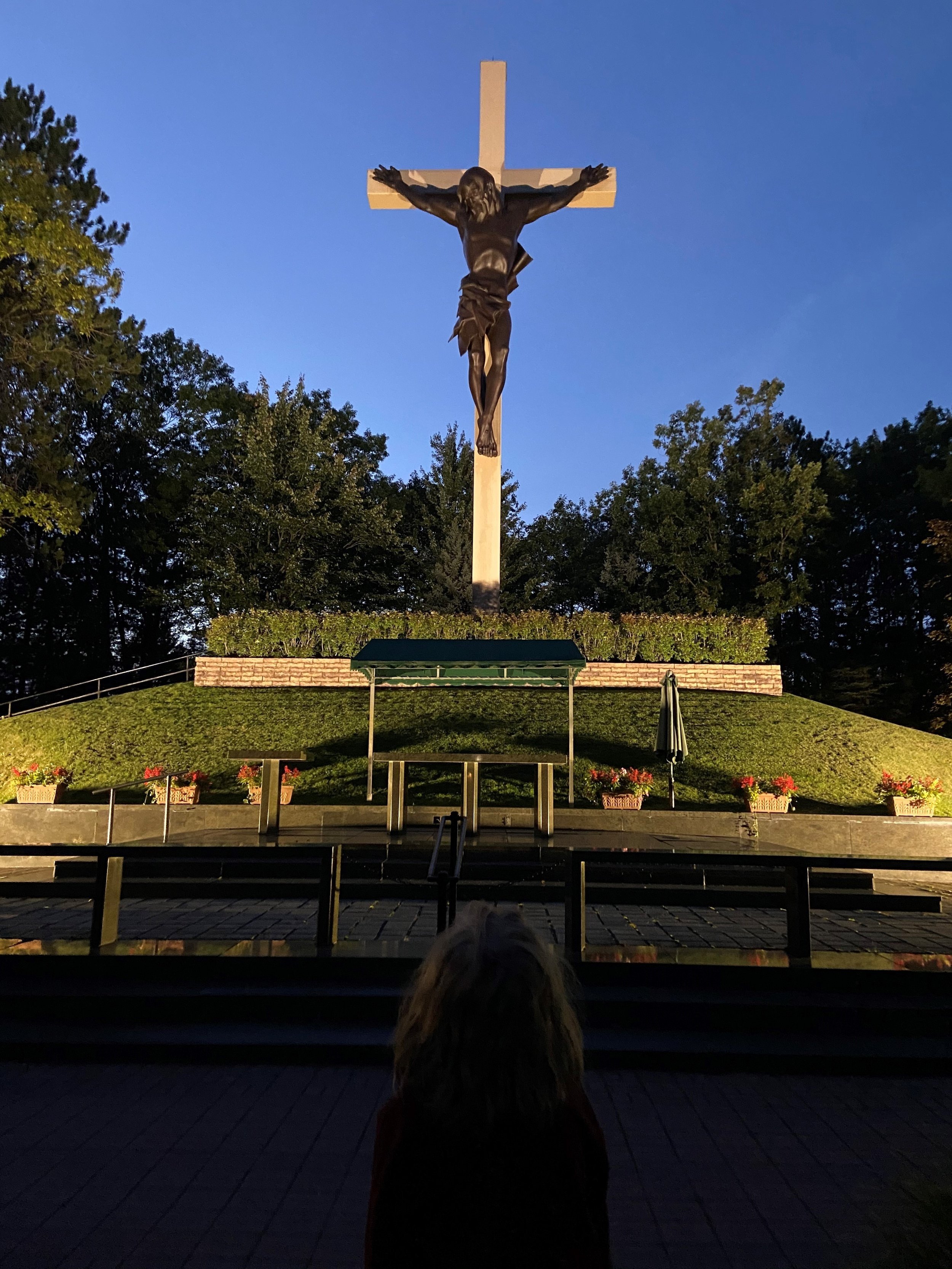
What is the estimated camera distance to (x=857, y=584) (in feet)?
126

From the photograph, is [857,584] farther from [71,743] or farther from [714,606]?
[71,743]

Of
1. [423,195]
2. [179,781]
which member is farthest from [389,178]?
[179,781]

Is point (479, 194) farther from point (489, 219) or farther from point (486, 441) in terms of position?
point (486, 441)

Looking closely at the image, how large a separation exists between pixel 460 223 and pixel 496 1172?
21184mm

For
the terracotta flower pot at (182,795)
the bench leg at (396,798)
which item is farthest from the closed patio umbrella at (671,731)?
the terracotta flower pot at (182,795)

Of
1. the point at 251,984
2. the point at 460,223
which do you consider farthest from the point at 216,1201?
the point at 460,223

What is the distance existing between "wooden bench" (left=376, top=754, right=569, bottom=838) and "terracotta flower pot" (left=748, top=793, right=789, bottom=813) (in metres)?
3.19

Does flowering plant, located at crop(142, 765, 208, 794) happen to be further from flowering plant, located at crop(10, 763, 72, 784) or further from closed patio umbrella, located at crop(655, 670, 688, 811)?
closed patio umbrella, located at crop(655, 670, 688, 811)

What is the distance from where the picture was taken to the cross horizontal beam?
19391 millimetres

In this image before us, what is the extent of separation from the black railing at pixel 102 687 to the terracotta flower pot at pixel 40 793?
7.31 m

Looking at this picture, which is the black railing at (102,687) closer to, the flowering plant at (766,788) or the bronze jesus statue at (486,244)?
the bronze jesus statue at (486,244)

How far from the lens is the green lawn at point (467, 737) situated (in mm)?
13805

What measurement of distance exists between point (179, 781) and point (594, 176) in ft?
53.0

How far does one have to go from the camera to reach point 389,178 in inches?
758
